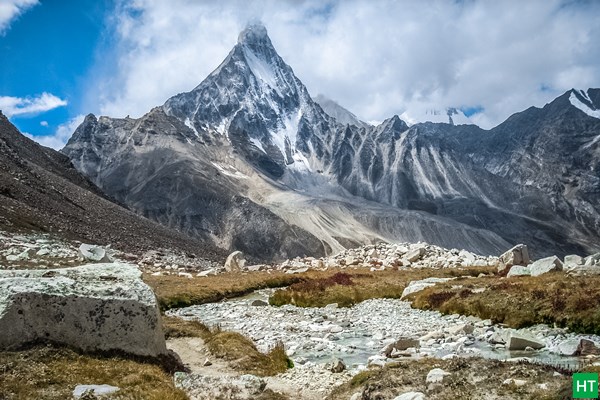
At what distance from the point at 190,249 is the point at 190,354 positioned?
76.0m

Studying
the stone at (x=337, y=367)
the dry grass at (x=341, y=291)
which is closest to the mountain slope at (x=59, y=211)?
the dry grass at (x=341, y=291)

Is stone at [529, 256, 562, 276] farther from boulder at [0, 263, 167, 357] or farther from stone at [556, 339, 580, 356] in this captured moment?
boulder at [0, 263, 167, 357]

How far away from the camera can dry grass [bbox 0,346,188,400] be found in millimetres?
10555

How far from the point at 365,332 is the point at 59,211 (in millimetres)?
63494

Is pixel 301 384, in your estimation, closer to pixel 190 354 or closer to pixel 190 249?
pixel 190 354

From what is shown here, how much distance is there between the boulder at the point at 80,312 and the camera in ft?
40.9

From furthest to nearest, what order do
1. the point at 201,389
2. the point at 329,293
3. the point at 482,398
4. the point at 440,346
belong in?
the point at 329,293 → the point at 440,346 → the point at 201,389 → the point at 482,398

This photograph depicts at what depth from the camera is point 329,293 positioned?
38.4 m

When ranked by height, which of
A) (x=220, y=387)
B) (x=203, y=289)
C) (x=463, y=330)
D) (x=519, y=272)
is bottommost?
(x=220, y=387)

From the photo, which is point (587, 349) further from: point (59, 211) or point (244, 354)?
point (59, 211)

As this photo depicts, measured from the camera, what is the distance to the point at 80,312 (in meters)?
13.4

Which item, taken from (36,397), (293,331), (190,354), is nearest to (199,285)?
(293,331)

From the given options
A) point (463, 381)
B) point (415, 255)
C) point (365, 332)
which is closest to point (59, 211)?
point (415, 255)

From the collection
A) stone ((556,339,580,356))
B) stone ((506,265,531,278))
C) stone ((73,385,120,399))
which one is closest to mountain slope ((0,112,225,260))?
stone ((73,385,120,399))
